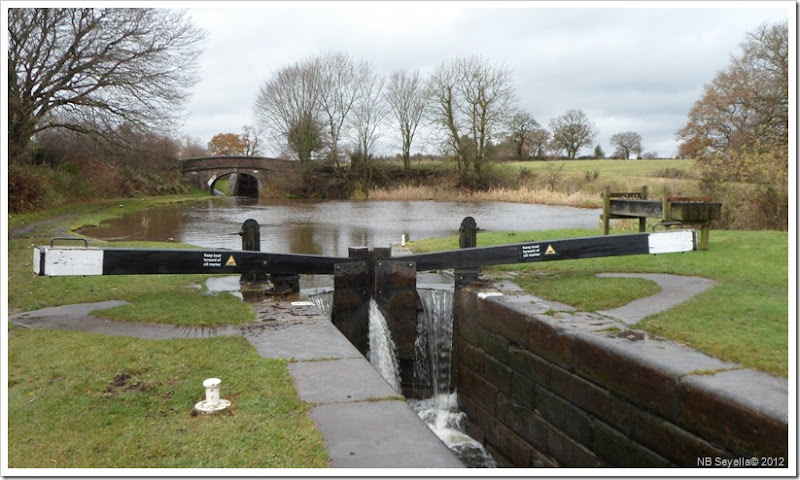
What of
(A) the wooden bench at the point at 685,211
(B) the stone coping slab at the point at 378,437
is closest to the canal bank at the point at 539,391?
(B) the stone coping slab at the point at 378,437

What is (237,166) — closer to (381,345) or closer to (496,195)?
(496,195)

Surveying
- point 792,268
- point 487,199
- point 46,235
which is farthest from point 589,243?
point 487,199

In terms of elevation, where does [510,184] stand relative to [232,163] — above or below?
below

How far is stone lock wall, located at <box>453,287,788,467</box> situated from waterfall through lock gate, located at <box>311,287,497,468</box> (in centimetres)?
20

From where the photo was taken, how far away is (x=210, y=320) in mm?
5602

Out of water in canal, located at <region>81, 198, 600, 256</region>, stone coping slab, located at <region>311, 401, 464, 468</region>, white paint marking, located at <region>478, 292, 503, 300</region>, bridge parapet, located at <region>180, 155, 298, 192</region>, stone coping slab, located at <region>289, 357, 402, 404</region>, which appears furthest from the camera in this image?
bridge parapet, located at <region>180, 155, 298, 192</region>

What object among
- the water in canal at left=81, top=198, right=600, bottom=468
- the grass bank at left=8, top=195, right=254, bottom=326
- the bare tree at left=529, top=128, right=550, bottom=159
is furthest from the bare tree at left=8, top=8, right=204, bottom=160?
the bare tree at left=529, top=128, right=550, bottom=159

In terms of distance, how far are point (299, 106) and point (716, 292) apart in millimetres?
38244

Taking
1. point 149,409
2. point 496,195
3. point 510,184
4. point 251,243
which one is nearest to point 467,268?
point 251,243

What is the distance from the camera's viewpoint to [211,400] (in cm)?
345

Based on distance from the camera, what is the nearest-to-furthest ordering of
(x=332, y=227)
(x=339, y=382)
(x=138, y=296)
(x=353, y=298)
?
1. (x=339, y=382)
2. (x=138, y=296)
3. (x=353, y=298)
4. (x=332, y=227)

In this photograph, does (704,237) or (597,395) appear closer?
(597,395)

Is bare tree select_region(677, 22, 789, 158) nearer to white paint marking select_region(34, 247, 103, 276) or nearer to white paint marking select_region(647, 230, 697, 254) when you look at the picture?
white paint marking select_region(647, 230, 697, 254)

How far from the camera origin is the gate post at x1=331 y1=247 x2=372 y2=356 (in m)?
7.07
